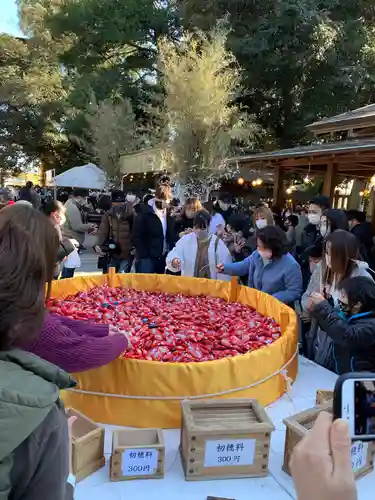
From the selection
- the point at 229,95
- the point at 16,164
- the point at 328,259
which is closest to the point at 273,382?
the point at 328,259

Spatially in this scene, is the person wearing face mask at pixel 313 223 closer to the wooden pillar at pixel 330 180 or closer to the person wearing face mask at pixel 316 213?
the person wearing face mask at pixel 316 213

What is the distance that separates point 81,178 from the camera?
1455 centimetres

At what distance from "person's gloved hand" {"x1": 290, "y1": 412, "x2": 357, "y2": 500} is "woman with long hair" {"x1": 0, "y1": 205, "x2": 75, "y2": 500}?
18.3 inches

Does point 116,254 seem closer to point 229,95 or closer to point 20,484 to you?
point 20,484

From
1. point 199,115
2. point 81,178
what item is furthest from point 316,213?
point 81,178

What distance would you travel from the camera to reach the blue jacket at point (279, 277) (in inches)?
149

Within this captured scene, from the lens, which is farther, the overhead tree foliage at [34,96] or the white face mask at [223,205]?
the overhead tree foliage at [34,96]

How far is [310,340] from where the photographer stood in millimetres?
3518

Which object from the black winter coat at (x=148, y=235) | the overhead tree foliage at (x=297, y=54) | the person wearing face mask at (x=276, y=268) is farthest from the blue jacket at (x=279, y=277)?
the overhead tree foliage at (x=297, y=54)

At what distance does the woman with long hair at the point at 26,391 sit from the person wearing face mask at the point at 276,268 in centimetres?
292

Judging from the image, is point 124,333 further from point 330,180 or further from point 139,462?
point 330,180

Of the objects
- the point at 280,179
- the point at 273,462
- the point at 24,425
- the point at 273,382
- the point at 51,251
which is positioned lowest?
the point at 273,462

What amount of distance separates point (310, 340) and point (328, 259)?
84 cm

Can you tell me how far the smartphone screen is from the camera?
75cm
